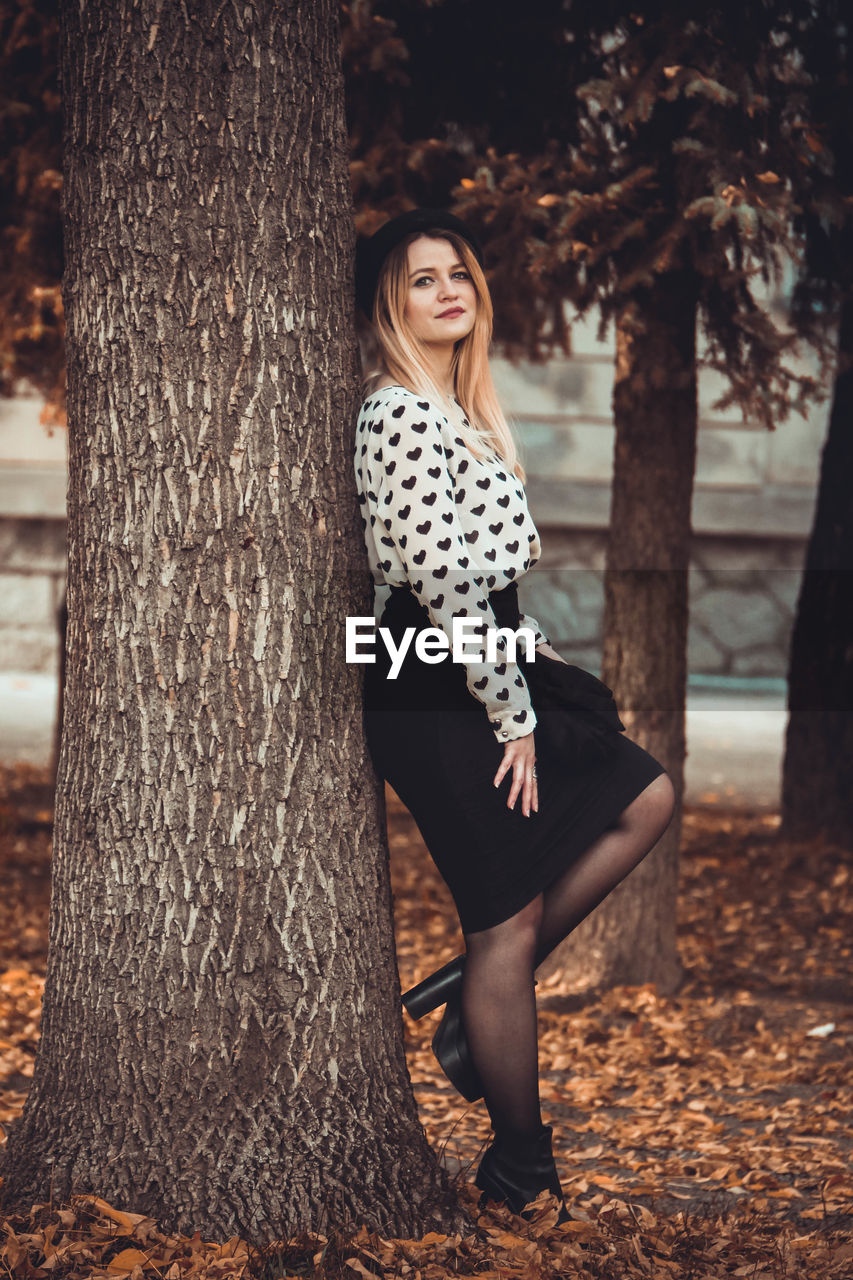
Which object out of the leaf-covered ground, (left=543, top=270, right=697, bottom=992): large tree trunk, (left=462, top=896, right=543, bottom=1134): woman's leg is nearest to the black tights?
(left=462, top=896, right=543, bottom=1134): woman's leg

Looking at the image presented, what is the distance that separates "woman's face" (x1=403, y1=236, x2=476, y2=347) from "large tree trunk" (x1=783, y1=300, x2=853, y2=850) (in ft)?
13.7

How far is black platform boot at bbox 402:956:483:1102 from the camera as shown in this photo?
3.05 metres

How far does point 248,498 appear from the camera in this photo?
2.74 meters

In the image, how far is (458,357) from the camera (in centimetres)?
318

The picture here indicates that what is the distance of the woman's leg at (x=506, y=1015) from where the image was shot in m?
2.95

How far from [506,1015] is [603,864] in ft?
1.34

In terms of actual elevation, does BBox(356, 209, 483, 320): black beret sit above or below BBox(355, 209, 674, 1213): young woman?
above

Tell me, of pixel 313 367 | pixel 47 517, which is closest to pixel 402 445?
pixel 313 367

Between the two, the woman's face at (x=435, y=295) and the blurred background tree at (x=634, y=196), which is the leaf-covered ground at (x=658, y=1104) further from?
the woman's face at (x=435, y=295)

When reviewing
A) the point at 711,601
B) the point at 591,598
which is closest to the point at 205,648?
the point at 591,598

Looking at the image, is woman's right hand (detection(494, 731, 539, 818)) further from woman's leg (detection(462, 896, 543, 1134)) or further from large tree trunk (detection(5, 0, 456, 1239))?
large tree trunk (detection(5, 0, 456, 1239))

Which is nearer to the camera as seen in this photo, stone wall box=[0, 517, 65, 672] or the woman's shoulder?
the woman's shoulder

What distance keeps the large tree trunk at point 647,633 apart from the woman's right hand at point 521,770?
2.24 metres

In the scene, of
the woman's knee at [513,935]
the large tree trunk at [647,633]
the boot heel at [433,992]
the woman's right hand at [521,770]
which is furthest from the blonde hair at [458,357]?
the large tree trunk at [647,633]
